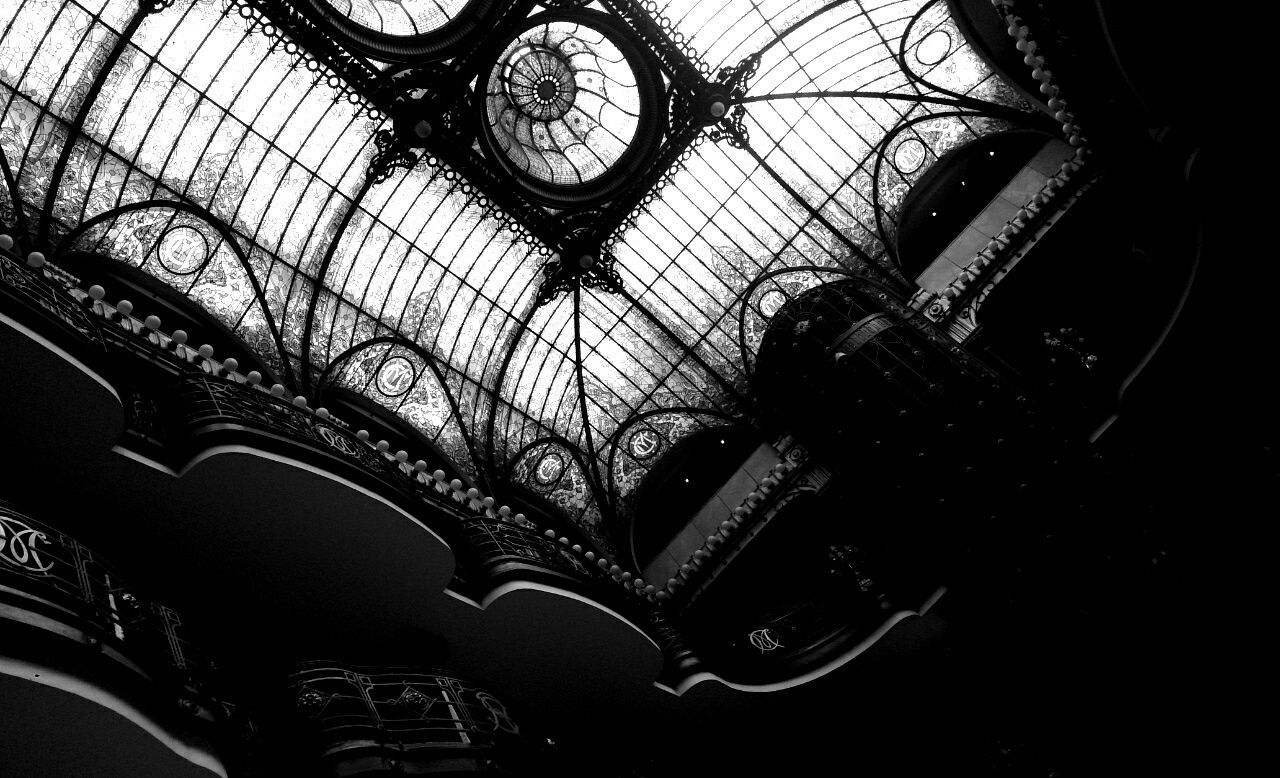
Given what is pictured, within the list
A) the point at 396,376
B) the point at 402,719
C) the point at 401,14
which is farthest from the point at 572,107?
the point at 402,719

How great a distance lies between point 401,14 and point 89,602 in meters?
11.9

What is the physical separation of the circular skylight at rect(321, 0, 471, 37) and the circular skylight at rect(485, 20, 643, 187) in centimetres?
143

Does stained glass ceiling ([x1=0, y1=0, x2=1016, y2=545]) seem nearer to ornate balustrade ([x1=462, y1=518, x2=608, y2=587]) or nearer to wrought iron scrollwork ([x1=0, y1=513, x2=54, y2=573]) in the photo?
ornate balustrade ([x1=462, y1=518, x2=608, y2=587])

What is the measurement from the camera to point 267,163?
16.5 m

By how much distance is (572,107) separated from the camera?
59.1 ft

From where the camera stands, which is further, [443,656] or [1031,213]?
[1031,213]

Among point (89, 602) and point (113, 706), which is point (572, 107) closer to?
point (89, 602)

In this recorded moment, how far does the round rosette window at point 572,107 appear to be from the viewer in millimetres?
16938

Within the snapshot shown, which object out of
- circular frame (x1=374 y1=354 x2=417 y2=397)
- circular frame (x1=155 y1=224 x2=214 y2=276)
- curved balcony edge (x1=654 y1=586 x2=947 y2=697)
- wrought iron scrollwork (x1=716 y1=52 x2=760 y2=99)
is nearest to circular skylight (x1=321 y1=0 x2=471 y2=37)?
circular frame (x1=155 y1=224 x2=214 y2=276)

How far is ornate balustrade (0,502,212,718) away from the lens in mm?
7430

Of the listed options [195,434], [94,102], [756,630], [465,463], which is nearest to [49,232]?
[94,102]

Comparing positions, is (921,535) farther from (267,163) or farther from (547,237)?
(267,163)

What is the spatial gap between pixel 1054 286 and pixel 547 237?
11.8 m

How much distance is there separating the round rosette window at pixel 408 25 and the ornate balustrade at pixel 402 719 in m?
11.1
